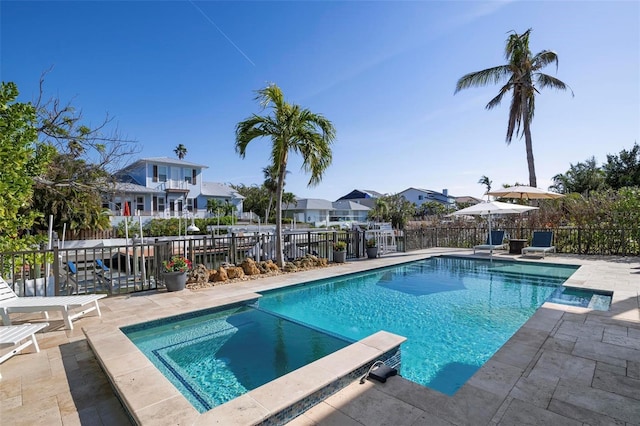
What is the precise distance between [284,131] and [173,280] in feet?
14.8

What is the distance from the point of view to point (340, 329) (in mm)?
4840

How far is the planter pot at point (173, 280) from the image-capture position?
6.27m

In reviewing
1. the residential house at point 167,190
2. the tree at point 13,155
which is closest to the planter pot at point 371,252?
the tree at point 13,155

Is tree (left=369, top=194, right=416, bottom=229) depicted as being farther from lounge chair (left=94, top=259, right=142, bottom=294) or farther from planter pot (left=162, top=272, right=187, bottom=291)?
planter pot (left=162, top=272, right=187, bottom=291)

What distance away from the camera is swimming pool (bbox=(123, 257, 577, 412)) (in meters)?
3.44

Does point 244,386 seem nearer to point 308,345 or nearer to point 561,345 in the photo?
point 308,345

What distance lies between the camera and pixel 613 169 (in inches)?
904

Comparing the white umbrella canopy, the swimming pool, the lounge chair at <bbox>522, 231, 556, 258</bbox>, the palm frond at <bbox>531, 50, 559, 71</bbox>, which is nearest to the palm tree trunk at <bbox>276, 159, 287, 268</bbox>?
the swimming pool

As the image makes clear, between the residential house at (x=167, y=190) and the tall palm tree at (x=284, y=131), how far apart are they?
2097cm

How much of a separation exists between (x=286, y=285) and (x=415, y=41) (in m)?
8.23

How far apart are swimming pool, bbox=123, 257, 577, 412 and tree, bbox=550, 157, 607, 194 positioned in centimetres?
2178

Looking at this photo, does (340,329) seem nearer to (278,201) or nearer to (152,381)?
(152,381)

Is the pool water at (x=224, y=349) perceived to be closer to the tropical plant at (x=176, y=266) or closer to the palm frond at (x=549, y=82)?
the tropical plant at (x=176, y=266)

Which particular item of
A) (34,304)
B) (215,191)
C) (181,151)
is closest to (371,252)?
(34,304)
